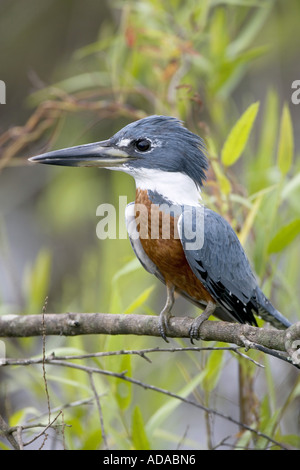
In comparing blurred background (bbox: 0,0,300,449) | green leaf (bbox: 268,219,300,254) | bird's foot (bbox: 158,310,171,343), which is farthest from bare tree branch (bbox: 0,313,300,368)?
green leaf (bbox: 268,219,300,254)

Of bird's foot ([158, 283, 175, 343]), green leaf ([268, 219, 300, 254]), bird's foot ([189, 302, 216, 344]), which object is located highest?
A: green leaf ([268, 219, 300, 254])

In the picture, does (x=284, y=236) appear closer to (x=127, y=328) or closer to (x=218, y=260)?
(x=218, y=260)

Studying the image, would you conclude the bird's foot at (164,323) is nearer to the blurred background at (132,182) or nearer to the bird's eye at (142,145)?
the blurred background at (132,182)

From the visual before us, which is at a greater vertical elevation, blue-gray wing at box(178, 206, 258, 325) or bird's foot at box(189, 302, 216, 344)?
blue-gray wing at box(178, 206, 258, 325)

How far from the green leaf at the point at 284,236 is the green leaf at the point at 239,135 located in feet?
1.00

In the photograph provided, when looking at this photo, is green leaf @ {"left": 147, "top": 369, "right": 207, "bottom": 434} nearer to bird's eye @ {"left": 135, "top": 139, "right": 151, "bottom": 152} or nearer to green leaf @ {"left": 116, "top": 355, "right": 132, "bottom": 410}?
green leaf @ {"left": 116, "top": 355, "right": 132, "bottom": 410}

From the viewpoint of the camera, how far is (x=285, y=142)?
7.51 ft

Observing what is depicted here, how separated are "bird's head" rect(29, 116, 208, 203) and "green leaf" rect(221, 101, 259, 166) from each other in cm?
8

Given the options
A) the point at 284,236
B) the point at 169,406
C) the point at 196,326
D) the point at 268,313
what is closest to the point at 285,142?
the point at 284,236

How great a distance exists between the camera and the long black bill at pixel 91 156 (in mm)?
2256

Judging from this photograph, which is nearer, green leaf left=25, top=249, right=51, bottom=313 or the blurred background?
the blurred background

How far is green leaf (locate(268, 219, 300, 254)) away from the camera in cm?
225

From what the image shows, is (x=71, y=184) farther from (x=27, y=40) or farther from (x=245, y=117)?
(x=245, y=117)
